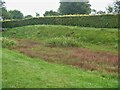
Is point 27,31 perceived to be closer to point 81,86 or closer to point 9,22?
point 9,22

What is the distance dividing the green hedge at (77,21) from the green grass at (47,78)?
89.8 ft

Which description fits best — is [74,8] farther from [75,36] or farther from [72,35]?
[75,36]

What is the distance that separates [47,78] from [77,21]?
123 ft

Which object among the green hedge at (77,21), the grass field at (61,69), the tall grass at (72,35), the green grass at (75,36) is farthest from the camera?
the green hedge at (77,21)

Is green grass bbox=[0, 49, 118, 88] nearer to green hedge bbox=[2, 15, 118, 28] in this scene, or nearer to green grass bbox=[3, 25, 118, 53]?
green grass bbox=[3, 25, 118, 53]

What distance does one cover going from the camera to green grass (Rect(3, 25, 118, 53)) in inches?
1387

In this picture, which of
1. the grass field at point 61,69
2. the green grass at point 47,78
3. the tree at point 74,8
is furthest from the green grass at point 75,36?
the tree at point 74,8

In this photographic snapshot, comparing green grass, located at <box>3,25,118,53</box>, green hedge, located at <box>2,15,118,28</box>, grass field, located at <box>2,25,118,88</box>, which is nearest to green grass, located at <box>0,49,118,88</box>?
grass field, located at <box>2,25,118,88</box>

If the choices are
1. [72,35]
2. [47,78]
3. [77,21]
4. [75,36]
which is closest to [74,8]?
[77,21]

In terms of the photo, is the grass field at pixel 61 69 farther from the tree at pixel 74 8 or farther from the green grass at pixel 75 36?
the tree at pixel 74 8

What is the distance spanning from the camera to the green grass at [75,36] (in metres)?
35.2

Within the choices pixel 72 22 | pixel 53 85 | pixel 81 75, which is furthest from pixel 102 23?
pixel 53 85

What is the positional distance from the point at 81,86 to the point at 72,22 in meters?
39.2

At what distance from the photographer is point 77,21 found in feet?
173
